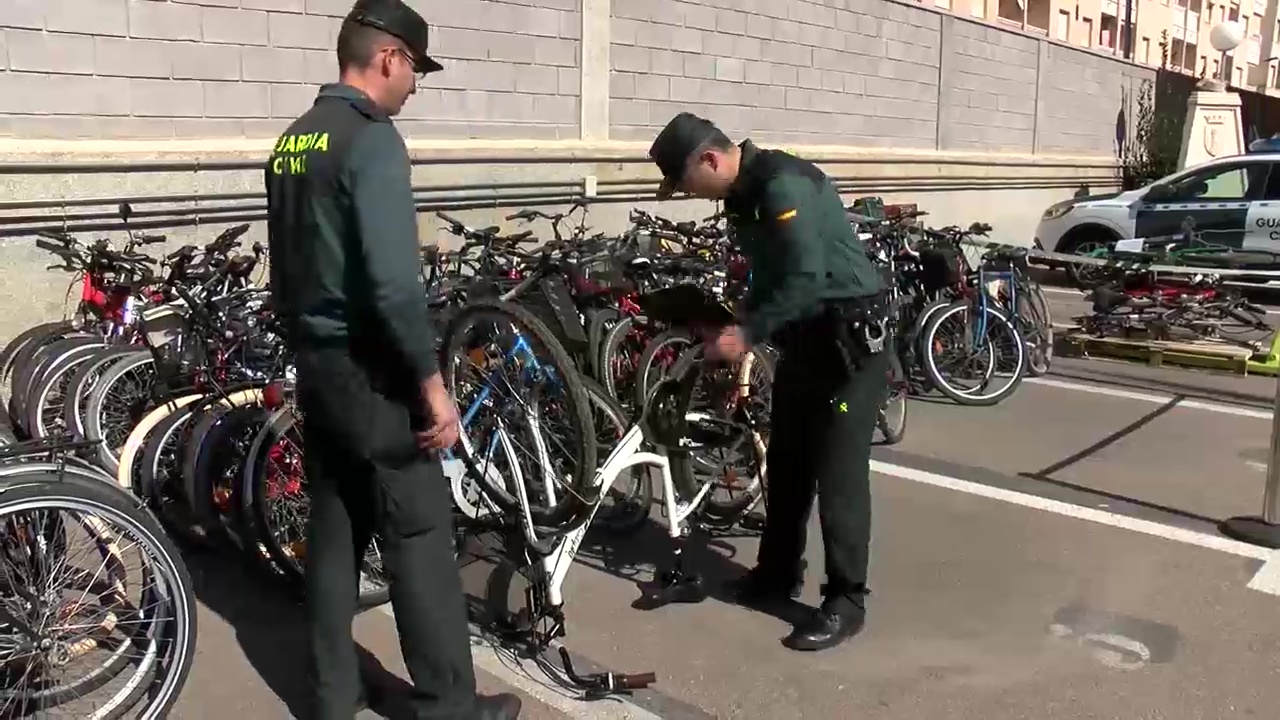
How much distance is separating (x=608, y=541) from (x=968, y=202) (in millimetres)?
11559

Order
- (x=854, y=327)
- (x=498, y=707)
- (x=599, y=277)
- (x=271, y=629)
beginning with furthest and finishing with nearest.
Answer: (x=599, y=277) < (x=271, y=629) < (x=854, y=327) < (x=498, y=707)

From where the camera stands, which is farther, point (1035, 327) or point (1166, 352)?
point (1166, 352)

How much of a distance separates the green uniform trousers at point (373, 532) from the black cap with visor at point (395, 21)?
0.84 meters

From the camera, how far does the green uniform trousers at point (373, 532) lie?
2873mm

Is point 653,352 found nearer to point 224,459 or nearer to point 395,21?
point 224,459

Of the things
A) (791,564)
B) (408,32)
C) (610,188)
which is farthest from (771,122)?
(408,32)

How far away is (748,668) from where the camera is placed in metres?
3.65

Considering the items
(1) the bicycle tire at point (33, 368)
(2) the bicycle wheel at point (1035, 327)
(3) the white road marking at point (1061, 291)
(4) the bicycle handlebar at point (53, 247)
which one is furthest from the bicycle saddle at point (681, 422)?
(3) the white road marking at point (1061, 291)

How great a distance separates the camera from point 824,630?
3781 mm

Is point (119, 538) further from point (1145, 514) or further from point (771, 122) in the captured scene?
point (771, 122)

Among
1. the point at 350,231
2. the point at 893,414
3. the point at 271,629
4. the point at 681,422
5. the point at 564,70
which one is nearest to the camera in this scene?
the point at 350,231

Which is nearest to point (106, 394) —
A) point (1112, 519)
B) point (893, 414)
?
point (893, 414)

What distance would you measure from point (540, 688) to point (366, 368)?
1.30m

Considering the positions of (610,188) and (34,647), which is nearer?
(34,647)
